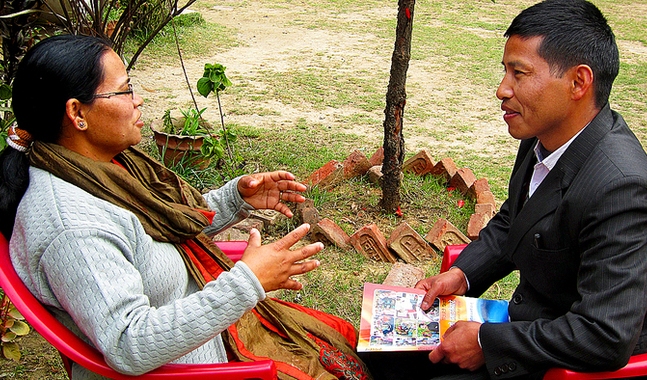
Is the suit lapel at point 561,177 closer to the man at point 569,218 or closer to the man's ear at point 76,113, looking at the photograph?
the man at point 569,218

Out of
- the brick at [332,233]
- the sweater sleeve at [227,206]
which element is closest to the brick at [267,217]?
the brick at [332,233]

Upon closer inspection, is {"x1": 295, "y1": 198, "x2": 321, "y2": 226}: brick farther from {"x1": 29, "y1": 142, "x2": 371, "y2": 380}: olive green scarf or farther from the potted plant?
{"x1": 29, "y1": 142, "x2": 371, "y2": 380}: olive green scarf

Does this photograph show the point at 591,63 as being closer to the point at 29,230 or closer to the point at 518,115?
the point at 518,115

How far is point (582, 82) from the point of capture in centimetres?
176

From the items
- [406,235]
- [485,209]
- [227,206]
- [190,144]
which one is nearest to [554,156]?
[227,206]

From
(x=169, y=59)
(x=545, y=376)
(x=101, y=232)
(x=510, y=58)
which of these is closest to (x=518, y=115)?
(x=510, y=58)

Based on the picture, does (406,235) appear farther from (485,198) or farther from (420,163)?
(420,163)

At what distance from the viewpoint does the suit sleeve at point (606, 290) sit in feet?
5.21

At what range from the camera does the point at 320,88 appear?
23.9ft

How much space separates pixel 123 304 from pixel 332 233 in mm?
2406

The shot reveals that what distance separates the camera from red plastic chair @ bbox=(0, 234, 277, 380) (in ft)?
5.08

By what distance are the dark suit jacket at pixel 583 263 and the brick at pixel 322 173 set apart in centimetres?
247

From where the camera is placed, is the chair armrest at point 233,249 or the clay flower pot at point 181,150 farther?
the clay flower pot at point 181,150

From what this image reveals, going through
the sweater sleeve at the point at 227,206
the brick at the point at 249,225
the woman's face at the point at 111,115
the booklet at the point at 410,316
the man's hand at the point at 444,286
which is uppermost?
the woman's face at the point at 111,115
